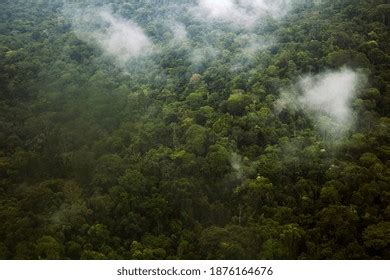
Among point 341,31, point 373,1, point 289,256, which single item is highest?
point 373,1

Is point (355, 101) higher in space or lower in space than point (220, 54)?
lower

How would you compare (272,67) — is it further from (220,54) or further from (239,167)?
(239,167)

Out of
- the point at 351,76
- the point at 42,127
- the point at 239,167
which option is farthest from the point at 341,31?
the point at 42,127

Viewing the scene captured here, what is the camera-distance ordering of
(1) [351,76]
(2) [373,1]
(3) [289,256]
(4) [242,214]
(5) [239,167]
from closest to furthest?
1. (3) [289,256]
2. (4) [242,214]
3. (5) [239,167]
4. (1) [351,76]
5. (2) [373,1]

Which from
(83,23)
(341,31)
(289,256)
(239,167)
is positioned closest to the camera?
(289,256)

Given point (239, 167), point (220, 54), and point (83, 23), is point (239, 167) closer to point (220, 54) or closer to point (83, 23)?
point (220, 54)

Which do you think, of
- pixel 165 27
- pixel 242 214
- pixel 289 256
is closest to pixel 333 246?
pixel 289 256

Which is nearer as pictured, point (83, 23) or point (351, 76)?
point (351, 76)
